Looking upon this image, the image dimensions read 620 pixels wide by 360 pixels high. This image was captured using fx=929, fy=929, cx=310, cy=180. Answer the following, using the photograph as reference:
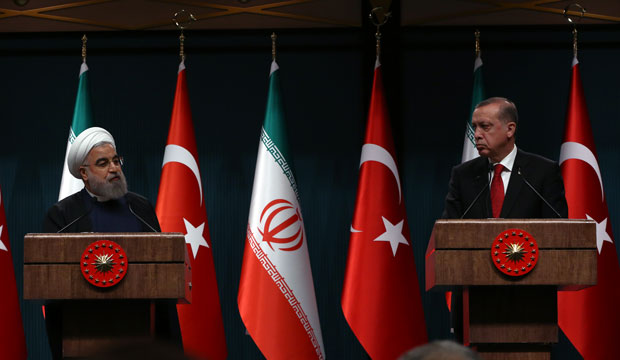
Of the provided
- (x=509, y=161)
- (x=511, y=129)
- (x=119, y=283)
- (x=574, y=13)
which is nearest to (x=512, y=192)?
(x=509, y=161)

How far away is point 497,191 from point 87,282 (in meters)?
1.67

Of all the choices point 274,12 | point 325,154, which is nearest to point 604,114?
point 325,154

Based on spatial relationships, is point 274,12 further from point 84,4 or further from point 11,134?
point 11,134

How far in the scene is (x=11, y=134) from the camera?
20.5ft

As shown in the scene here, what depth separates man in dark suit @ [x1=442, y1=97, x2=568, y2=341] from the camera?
3738 mm

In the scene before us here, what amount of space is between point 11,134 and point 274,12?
6.41 feet

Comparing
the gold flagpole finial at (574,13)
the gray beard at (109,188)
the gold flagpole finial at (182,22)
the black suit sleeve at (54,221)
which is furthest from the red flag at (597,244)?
the black suit sleeve at (54,221)

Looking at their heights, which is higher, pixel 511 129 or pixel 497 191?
pixel 511 129

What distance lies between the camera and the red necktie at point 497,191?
12.4 ft

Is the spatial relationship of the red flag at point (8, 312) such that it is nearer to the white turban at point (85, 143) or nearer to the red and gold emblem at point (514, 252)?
the white turban at point (85, 143)

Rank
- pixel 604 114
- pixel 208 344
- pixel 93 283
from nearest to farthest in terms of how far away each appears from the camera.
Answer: pixel 93 283
pixel 208 344
pixel 604 114

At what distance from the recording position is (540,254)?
3.28 m

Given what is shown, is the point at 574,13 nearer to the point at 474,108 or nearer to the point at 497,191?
the point at 474,108

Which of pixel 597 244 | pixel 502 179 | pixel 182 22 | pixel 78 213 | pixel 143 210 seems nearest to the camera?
pixel 502 179
